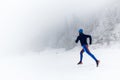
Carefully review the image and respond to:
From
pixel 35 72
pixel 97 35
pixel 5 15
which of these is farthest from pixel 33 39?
pixel 35 72

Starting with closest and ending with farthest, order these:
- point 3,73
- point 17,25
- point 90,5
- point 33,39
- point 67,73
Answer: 1. point 67,73
2. point 3,73
3. point 90,5
4. point 33,39
5. point 17,25

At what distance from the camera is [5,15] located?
1095 inches

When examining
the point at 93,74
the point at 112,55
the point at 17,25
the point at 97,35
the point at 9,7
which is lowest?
the point at 93,74

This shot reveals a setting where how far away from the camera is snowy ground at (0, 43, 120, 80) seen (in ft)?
41.3

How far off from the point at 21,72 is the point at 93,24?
21.5 feet

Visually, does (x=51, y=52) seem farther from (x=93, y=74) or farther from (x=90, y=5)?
(x=93, y=74)

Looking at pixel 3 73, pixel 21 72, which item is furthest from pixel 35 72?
pixel 3 73

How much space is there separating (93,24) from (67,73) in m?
6.69

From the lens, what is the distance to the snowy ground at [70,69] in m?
12.6

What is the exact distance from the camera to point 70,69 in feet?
47.1

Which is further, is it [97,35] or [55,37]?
[55,37]

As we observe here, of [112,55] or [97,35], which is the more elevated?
[97,35]

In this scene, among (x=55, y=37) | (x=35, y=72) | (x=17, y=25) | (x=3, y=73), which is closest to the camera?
(x=35, y=72)

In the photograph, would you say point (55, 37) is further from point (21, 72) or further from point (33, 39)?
point (21, 72)
